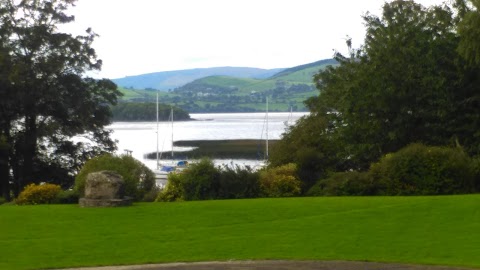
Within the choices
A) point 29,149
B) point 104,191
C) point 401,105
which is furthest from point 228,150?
point 104,191

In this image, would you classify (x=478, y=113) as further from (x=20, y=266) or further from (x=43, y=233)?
(x=20, y=266)

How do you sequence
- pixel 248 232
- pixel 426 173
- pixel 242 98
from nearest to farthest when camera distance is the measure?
1. pixel 248 232
2. pixel 426 173
3. pixel 242 98

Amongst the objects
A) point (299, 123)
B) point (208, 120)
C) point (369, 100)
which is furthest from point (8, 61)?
point (208, 120)

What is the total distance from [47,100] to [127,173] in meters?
21.5

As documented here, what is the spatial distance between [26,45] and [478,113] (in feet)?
90.1

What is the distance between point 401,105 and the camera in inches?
1403

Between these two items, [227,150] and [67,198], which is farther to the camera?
[227,150]

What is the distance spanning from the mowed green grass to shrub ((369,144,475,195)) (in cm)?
392

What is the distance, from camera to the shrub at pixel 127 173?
28.4 m

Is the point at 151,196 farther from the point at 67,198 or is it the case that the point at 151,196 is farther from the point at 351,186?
the point at 351,186

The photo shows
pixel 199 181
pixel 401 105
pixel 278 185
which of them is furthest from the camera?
pixel 401 105

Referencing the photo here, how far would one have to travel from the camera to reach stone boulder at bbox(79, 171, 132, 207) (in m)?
23.9

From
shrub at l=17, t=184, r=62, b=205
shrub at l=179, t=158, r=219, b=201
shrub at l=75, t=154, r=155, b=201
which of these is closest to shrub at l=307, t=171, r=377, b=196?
shrub at l=179, t=158, r=219, b=201

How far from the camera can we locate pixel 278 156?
119 feet
